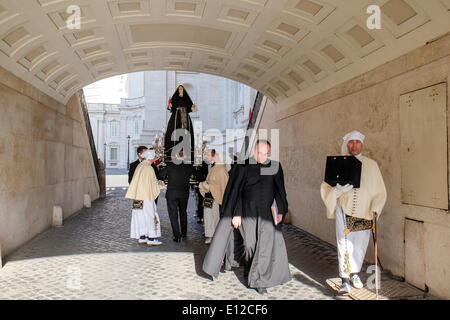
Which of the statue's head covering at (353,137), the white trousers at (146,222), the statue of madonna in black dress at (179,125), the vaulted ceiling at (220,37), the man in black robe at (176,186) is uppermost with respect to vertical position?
the vaulted ceiling at (220,37)

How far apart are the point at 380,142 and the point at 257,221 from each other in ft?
8.86

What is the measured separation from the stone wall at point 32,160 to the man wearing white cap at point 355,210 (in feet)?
18.8

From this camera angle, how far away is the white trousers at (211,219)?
7684 millimetres

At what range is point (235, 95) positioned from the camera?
32.3m

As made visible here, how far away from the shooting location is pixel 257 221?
16.2 ft

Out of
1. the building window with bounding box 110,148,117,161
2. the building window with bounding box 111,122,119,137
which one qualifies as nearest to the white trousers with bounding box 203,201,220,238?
the building window with bounding box 110,148,117,161

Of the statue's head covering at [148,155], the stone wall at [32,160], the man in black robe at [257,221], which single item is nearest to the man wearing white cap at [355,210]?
the man in black robe at [257,221]

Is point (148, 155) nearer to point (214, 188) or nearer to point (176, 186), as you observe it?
point (176, 186)

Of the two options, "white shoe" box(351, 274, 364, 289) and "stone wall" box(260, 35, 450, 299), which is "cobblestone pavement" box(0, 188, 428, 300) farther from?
"stone wall" box(260, 35, 450, 299)

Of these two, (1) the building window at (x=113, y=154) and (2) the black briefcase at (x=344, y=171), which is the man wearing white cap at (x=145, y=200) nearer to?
(2) the black briefcase at (x=344, y=171)

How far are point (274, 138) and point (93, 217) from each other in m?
6.19

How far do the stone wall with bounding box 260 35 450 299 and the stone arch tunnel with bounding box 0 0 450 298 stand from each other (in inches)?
0.9

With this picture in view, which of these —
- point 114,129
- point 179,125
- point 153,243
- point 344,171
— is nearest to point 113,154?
point 114,129

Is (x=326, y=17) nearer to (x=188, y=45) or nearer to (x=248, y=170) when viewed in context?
(x=248, y=170)
